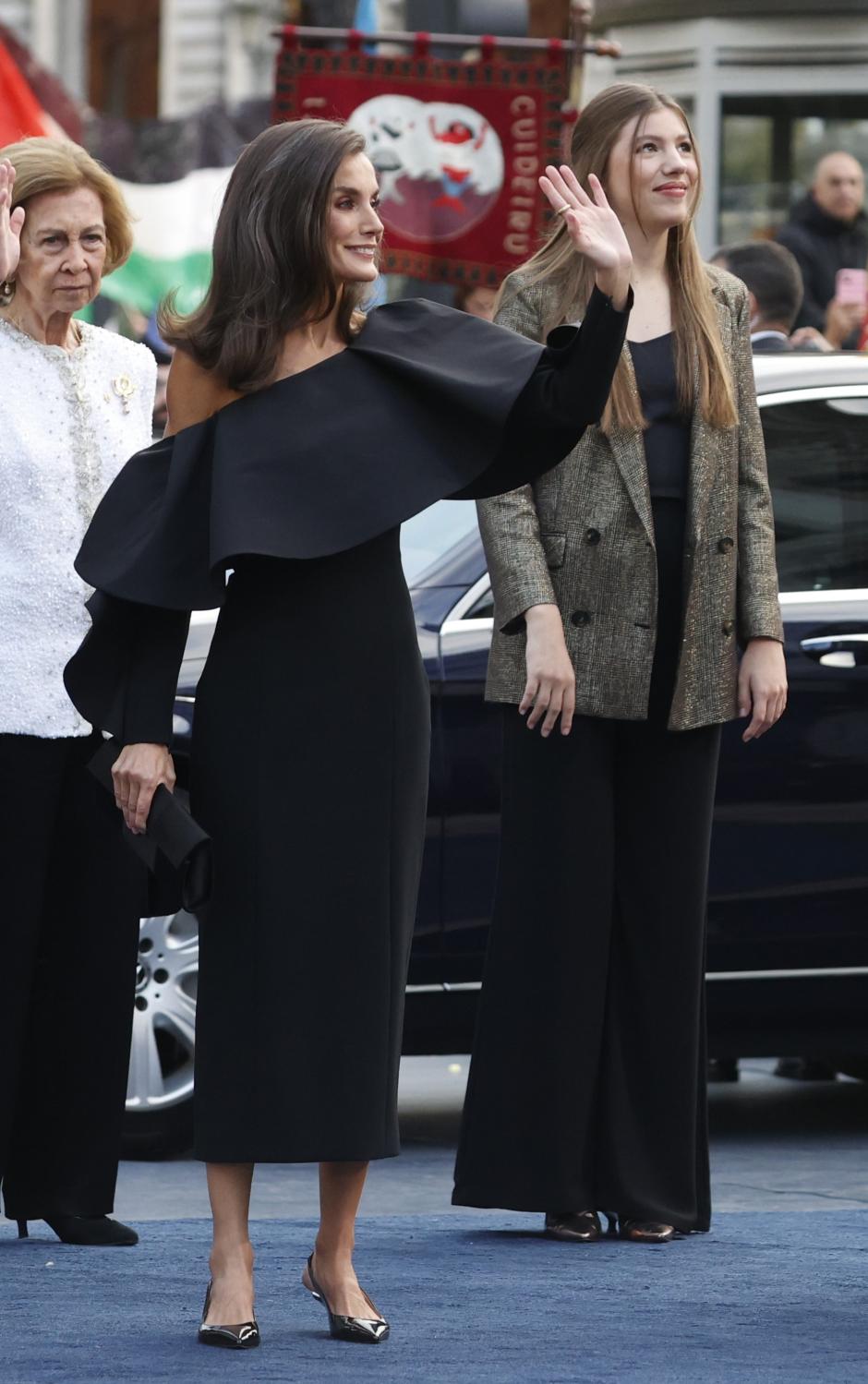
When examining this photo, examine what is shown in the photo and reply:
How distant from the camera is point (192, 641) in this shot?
645 cm

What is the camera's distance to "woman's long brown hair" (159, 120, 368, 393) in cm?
423

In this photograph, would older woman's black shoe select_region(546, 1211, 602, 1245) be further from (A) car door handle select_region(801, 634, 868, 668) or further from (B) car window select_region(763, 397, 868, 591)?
(B) car window select_region(763, 397, 868, 591)

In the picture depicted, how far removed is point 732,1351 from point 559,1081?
38.3 inches

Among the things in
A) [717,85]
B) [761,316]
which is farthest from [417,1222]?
[717,85]

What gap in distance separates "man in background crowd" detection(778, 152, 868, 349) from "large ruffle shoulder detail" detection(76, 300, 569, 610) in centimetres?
607

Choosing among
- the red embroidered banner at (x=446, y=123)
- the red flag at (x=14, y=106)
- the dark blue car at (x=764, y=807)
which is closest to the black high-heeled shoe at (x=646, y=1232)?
the dark blue car at (x=764, y=807)

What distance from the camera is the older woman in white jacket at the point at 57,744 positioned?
5051 millimetres

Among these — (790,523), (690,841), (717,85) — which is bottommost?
(690,841)

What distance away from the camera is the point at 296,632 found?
4270 millimetres

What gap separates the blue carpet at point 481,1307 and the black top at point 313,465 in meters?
0.94

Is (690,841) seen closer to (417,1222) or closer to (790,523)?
(417,1222)

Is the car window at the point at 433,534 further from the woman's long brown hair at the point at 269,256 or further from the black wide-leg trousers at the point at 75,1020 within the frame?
the woman's long brown hair at the point at 269,256

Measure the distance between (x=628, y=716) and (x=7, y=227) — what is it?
139cm

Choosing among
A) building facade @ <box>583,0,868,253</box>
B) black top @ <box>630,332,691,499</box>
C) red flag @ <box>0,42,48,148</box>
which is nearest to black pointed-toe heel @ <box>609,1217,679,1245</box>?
black top @ <box>630,332,691,499</box>
